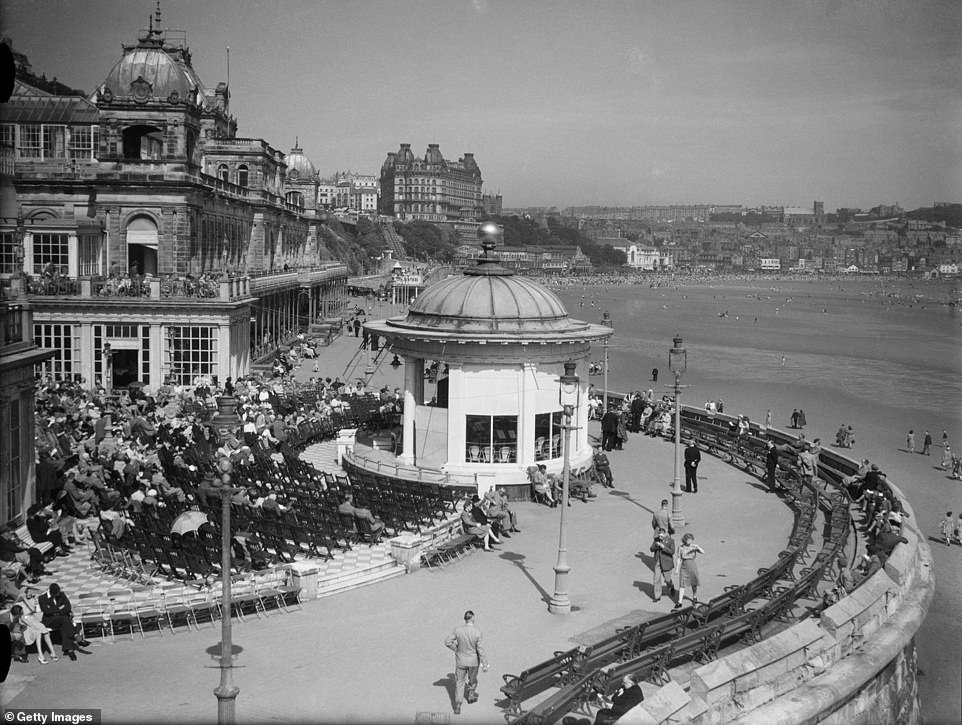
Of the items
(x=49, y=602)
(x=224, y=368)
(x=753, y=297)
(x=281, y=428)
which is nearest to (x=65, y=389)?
(x=224, y=368)

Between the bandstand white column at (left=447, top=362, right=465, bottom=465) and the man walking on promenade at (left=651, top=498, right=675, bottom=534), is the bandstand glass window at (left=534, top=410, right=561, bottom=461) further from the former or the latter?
the man walking on promenade at (left=651, top=498, right=675, bottom=534)

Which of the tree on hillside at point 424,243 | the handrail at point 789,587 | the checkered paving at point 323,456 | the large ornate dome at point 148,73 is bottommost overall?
the checkered paving at point 323,456

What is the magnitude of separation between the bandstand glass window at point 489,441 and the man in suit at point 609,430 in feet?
15.1

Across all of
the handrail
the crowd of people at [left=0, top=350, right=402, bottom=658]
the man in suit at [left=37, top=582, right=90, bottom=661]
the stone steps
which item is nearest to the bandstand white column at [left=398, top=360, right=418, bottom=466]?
the crowd of people at [left=0, top=350, right=402, bottom=658]

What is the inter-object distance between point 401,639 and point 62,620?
13.4 feet

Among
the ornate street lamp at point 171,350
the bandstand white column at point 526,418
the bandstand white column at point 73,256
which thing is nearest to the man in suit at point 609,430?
the bandstand white column at point 526,418

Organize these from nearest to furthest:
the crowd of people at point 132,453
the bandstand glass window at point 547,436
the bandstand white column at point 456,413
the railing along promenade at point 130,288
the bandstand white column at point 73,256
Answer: the crowd of people at point 132,453 → the bandstand white column at point 456,413 → the bandstand glass window at point 547,436 → the railing along promenade at point 130,288 → the bandstand white column at point 73,256

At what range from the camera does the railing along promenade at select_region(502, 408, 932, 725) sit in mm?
10898

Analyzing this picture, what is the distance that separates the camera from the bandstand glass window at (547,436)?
2280cm

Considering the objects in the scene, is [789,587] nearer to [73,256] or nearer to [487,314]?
[487,314]

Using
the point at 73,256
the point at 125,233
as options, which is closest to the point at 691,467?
the point at 73,256

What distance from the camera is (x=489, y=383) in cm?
2236

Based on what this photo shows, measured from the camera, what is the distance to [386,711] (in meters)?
11.1

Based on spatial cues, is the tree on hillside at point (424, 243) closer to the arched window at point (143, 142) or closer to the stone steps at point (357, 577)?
the arched window at point (143, 142)
